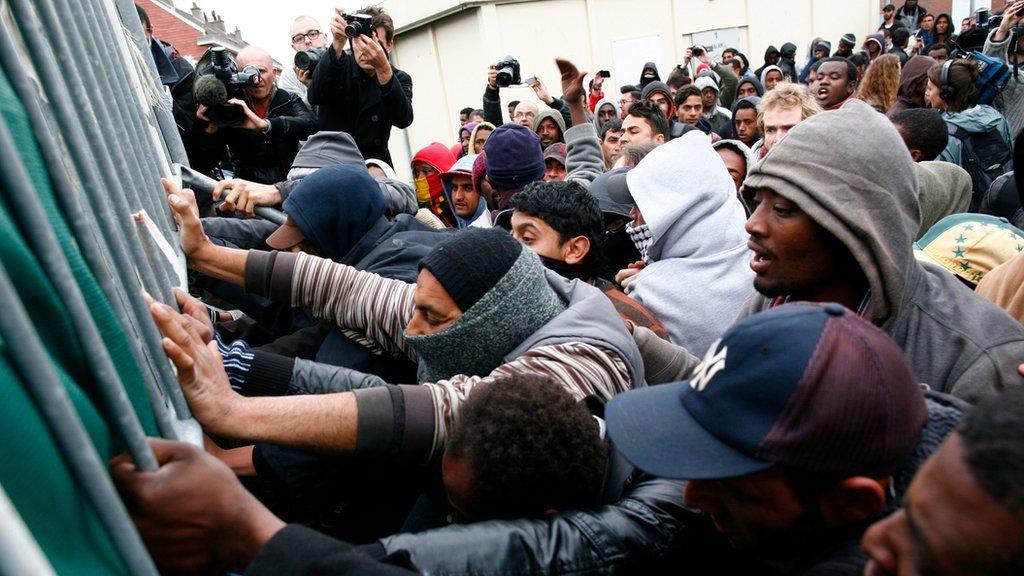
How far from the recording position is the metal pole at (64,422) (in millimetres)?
548

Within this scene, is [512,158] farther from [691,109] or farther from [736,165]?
[691,109]

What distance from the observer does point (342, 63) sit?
3844mm

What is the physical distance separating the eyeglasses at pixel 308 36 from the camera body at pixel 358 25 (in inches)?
93.0

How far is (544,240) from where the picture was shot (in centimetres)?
259

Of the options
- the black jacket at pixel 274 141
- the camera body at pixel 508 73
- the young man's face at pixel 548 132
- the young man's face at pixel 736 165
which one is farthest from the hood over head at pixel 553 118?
the young man's face at pixel 736 165

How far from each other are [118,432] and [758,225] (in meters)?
1.59

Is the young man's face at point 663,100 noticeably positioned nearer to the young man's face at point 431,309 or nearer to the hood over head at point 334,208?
the hood over head at point 334,208

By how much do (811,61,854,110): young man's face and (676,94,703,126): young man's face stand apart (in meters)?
1.04

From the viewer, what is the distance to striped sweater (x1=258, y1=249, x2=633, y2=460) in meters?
1.35

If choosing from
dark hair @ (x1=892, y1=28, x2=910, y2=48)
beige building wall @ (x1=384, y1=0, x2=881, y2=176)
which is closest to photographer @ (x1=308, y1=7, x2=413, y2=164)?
beige building wall @ (x1=384, y1=0, x2=881, y2=176)

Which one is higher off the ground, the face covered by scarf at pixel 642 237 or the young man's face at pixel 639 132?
the young man's face at pixel 639 132

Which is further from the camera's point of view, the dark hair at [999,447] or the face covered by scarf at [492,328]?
the face covered by scarf at [492,328]

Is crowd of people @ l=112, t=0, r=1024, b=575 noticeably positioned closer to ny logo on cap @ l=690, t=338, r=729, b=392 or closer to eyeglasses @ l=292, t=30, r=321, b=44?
ny logo on cap @ l=690, t=338, r=729, b=392

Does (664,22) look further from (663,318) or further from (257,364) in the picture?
(257,364)
